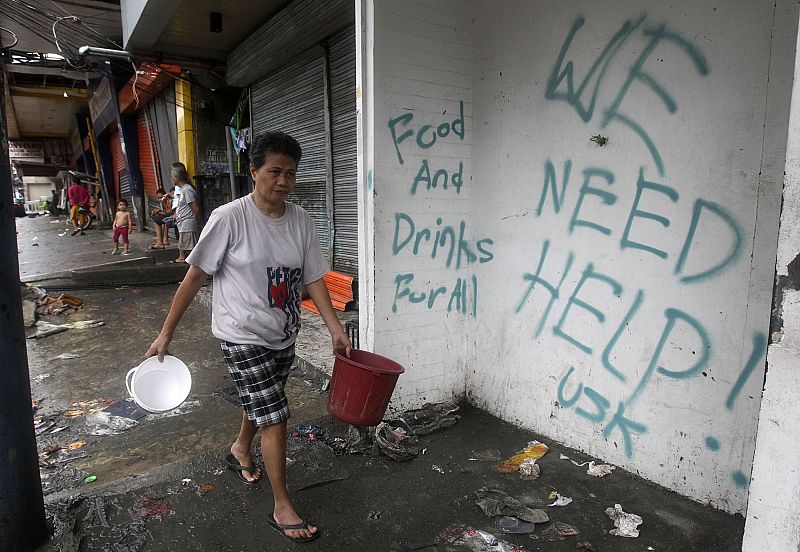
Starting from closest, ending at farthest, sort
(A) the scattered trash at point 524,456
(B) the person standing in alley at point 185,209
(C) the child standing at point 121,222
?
(A) the scattered trash at point 524,456
(B) the person standing in alley at point 185,209
(C) the child standing at point 121,222

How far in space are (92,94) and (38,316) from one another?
16432 mm

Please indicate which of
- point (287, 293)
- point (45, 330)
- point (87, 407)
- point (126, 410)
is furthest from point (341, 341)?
point (45, 330)

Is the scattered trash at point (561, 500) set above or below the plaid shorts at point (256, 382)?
below

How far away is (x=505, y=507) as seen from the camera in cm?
273

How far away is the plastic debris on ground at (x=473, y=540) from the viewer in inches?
96.0

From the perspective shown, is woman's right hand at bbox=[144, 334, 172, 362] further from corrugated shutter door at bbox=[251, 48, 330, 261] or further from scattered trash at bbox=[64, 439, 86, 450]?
corrugated shutter door at bbox=[251, 48, 330, 261]

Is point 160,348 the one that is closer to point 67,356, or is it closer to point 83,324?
point 67,356

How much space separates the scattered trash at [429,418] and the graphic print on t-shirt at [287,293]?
1.35 meters

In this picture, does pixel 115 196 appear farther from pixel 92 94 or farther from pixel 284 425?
pixel 284 425

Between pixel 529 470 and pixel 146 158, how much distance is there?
16728mm

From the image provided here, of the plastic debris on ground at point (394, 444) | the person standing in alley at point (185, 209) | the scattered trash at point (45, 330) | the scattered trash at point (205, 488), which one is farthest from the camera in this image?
the person standing in alley at point (185, 209)

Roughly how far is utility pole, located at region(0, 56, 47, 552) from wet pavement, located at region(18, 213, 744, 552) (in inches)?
8.4

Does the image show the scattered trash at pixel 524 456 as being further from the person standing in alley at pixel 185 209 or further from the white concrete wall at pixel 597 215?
the person standing in alley at pixel 185 209

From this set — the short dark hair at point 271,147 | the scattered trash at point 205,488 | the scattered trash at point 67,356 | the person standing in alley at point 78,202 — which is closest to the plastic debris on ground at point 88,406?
the scattered trash at point 67,356
